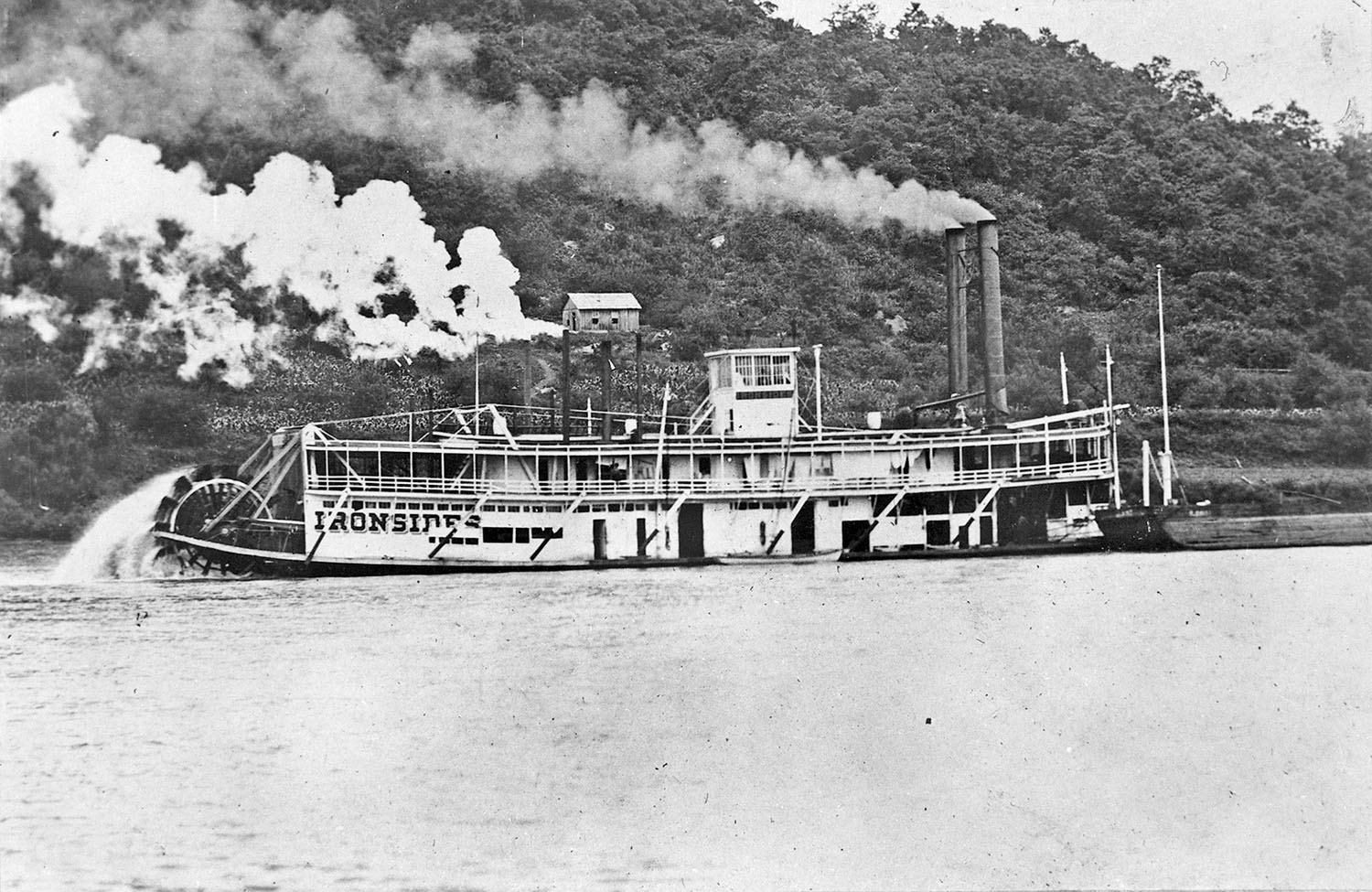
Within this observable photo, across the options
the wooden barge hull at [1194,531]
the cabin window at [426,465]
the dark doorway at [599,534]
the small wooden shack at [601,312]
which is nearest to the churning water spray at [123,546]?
the cabin window at [426,465]

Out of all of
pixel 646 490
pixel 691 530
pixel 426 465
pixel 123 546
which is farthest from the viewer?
pixel 691 530

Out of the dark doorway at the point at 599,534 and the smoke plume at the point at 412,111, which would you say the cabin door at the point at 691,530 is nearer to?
the dark doorway at the point at 599,534

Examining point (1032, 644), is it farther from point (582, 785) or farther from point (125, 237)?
point (125, 237)

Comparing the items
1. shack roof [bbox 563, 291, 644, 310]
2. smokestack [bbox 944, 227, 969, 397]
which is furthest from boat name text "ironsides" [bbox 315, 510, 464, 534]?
smokestack [bbox 944, 227, 969, 397]

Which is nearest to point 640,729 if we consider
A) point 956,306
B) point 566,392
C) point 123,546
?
point 566,392

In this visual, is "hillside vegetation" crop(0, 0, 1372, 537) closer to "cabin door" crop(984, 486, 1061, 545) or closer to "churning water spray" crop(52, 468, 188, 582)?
"churning water spray" crop(52, 468, 188, 582)

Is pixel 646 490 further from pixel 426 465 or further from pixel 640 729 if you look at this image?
pixel 640 729
